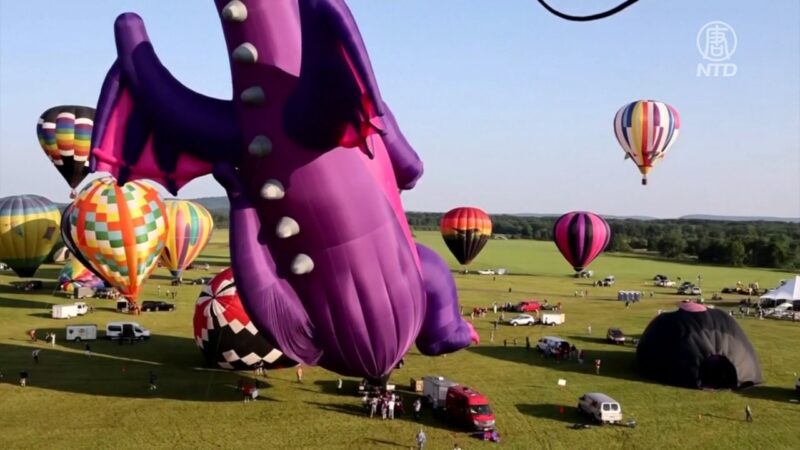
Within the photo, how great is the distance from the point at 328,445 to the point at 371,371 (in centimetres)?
351

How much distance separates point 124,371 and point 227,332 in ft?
11.1

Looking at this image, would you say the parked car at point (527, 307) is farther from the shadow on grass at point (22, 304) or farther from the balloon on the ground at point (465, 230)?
the shadow on grass at point (22, 304)

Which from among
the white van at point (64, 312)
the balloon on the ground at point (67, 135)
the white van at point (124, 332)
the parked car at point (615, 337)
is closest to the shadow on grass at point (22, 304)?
the white van at point (64, 312)

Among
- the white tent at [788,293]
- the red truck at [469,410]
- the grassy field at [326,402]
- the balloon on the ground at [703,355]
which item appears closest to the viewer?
the grassy field at [326,402]

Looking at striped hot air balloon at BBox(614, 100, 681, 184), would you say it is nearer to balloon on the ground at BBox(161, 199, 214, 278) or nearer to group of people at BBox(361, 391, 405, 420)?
balloon on the ground at BBox(161, 199, 214, 278)

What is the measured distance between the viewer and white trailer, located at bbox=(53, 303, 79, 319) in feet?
90.6

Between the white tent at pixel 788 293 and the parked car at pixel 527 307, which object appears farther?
the parked car at pixel 527 307

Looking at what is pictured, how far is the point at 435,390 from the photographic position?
1572cm

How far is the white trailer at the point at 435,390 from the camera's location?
15469 millimetres

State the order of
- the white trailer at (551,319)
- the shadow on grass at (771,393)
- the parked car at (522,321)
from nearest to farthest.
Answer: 1. the shadow on grass at (771,393)
2. the parked car at (522,321)
3. the white trailer at (551,319)

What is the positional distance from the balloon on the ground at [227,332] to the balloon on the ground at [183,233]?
19.2m

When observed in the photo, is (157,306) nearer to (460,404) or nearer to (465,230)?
(465,230)

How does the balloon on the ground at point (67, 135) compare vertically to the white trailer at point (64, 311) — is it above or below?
above

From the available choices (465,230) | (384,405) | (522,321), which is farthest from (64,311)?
(465,230)
